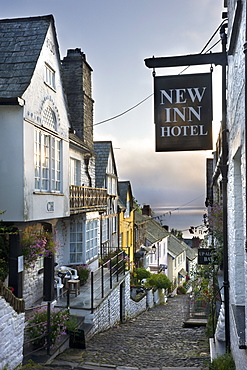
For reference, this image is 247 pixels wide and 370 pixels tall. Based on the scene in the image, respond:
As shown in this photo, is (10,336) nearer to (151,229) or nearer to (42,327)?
(42,327)

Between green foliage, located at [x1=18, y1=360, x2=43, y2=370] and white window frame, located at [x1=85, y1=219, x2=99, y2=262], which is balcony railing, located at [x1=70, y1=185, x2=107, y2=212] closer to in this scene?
white window frame, located at [x1=85, y1=219, x2=99, y2=262]

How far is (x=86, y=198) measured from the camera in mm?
15367

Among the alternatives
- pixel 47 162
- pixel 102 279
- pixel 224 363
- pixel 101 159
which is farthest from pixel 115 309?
pixel 101 159

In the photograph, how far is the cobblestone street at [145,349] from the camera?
339 inches

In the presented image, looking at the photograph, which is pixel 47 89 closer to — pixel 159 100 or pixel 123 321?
pixel 159 100

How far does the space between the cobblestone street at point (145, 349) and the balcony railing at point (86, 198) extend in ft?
14.8

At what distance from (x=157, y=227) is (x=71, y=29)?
32447 mm

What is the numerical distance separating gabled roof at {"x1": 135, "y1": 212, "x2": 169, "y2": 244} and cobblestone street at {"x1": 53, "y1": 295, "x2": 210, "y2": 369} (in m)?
18.6

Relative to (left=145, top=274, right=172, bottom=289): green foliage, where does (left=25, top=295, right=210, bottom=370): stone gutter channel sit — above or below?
above

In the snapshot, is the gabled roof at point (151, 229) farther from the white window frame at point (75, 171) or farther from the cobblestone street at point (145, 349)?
the cobblestone street at point (145, 349)

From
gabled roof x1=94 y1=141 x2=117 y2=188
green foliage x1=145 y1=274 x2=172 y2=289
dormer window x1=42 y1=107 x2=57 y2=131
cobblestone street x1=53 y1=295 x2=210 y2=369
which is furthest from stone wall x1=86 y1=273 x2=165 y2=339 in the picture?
gabled roof x1=94 y1=141 x2=117 y2=188

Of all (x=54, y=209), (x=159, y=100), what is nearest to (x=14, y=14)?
(x=54, y=209)

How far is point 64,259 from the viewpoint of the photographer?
15461mm

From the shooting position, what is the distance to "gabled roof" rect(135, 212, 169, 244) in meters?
33.9
